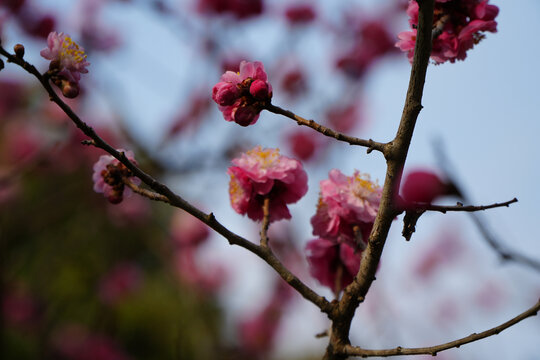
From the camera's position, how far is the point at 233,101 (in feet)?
3.09

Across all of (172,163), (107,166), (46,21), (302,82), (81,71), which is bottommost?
(107,166)

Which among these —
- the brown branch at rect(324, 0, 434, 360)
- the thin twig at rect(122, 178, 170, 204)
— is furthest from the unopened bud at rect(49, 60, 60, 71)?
the brown branch at rect(324, 0, 434, 360)

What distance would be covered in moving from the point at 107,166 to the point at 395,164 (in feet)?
2.00

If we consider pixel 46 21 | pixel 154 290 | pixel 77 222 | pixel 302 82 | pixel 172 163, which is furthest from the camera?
pixel 154 290

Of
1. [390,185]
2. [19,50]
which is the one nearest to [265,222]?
[390,185]

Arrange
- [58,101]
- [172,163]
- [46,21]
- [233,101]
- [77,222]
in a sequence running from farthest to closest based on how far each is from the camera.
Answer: [77,222], [172,163], [46,21], [233,101], [58,101]

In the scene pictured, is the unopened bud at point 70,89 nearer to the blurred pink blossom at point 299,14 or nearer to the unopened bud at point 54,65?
the unopened bud at point 54,65

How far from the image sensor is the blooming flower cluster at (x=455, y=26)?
1021 millimetres

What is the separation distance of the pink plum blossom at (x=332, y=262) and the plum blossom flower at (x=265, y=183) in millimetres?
110

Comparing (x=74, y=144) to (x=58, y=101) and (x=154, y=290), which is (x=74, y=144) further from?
(x=154, y=290)

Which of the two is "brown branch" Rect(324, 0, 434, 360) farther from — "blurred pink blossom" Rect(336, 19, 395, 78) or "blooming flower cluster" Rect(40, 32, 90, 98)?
"blurred pink blossom" Rect(336, 19, 395, 78)

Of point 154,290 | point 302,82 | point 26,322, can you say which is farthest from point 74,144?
point 154,290

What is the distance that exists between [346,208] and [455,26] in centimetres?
46

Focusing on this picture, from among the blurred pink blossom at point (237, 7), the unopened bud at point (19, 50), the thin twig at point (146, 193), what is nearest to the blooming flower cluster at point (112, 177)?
the thin twig at point (146, 193)
